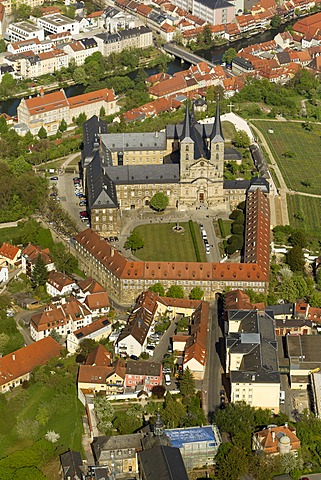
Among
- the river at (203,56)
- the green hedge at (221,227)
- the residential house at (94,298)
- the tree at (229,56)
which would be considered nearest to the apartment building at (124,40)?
the river at (203,56)

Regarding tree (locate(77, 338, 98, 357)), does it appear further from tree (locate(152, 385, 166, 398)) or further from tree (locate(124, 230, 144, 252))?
tree (locate(124, 230, 144, 252))

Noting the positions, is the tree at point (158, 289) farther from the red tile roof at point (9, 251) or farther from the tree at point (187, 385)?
the red tile roof at point (9, 251)

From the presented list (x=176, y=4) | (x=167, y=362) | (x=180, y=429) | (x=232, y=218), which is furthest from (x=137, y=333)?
(x=176, y=4)

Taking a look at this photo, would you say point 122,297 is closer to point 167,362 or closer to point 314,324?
point 167,362

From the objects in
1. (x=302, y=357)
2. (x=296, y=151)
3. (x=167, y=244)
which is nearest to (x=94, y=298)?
(x=167, y=244)

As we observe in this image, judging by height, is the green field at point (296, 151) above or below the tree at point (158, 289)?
above

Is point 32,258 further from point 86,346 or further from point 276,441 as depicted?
point 276,441
